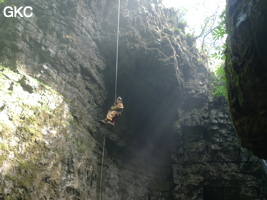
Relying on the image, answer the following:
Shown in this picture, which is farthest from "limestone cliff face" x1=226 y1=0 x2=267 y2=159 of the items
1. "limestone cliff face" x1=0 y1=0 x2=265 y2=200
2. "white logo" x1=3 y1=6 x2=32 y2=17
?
"white logo" x1=3 y1=6 x2=32 y2=17

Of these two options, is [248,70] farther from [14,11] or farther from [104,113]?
[14,11]

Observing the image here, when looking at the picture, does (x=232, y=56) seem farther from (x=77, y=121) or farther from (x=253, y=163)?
(x=253, y=163)

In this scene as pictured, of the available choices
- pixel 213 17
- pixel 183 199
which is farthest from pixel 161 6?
pixel 183 199

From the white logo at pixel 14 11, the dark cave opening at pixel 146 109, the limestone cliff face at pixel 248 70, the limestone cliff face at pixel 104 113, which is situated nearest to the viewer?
the limestone cliff face at pixel 248 70

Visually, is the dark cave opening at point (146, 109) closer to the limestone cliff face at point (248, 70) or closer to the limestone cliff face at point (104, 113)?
the limestone cliff face at point (104, 113)

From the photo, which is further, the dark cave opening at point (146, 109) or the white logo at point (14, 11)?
the dark cave opening at point (146, 109)

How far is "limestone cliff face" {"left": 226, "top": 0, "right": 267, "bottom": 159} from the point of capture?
3737mm

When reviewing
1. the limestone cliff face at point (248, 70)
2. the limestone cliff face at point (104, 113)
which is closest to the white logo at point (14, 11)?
the limestone cliff face at point (104, 113)

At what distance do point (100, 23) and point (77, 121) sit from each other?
23.0ft

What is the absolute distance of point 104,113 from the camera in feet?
37.0

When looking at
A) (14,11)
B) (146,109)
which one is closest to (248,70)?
(146,109)

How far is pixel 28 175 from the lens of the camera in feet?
18.2

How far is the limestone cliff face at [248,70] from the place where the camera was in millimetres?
3737

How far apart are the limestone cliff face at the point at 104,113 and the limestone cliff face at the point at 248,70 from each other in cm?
583
